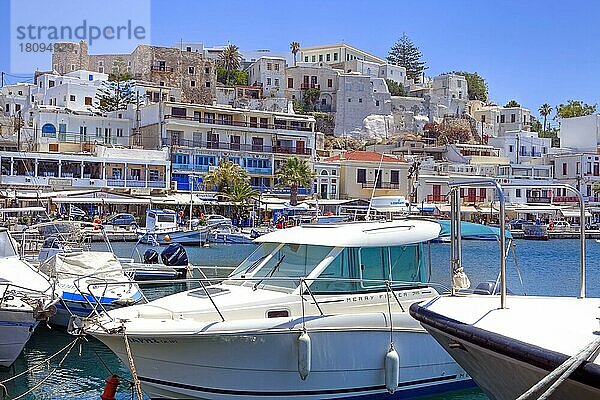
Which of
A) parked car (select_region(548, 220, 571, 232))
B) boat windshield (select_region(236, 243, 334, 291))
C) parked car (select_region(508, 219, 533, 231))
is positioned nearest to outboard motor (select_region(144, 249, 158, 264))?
boat windshield (select_region(236, 243, 334, 291))

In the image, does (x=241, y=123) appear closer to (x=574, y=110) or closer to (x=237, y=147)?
(x=237, y=147)

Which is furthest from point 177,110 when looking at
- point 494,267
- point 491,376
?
point 491,376

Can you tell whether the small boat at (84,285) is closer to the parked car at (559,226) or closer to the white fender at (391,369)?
the white fender at (391,369)

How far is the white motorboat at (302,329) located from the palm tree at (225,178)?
Answer: 47.3m

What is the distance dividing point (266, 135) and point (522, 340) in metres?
62.4

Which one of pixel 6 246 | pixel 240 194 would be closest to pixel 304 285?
pixel 6 246

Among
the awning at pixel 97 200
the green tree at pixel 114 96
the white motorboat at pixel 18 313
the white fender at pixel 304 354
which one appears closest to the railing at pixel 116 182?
the awning at pixel 97 200

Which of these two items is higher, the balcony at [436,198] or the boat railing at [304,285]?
the balcony at [436,198]

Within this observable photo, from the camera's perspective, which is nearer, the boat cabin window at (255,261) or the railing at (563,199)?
the boat cabin window at (255,261)

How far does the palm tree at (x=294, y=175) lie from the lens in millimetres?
64062

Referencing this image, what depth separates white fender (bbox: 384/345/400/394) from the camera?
11.0 metres

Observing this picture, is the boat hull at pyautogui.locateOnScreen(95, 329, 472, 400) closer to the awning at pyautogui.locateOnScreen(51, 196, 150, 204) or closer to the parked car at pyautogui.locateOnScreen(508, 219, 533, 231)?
the awning at pyautogui.locateOnScreen(51, 196, 150, 204)

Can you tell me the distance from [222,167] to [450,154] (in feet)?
107

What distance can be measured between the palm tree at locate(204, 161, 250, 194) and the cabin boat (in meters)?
8.42
